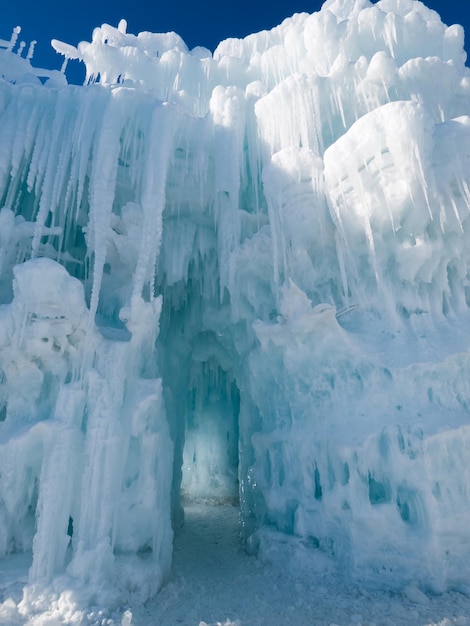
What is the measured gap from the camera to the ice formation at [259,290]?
8.16 metres

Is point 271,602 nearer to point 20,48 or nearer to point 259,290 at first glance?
point 259,290

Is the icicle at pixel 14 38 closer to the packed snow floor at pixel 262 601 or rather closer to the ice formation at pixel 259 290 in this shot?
the ice formation at pixel 259 290

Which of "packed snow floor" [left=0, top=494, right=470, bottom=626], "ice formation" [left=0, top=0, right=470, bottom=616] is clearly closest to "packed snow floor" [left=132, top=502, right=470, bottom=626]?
"packed snow floor" [left=0, top=494, right=470, bottom=626]

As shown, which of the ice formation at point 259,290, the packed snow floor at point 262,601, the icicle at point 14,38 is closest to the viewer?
the packed snow floor at point 262,601

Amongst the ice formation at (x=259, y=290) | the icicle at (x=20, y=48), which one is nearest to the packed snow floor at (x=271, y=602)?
the ice formation at (x=259, y=290)

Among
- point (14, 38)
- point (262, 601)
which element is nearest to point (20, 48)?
point (14, 38)

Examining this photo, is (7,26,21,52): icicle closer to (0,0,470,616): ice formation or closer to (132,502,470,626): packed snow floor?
(0,0,470,616): ice formation

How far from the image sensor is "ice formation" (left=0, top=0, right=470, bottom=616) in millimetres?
8164

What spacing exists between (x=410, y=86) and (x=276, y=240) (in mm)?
5198

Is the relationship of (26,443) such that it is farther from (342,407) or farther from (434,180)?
(434,180)

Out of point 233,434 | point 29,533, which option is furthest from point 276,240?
point 233,434

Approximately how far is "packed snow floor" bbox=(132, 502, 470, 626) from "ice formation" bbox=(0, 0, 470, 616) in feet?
1.62

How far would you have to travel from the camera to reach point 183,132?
10891 mm

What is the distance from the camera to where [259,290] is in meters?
11.9
